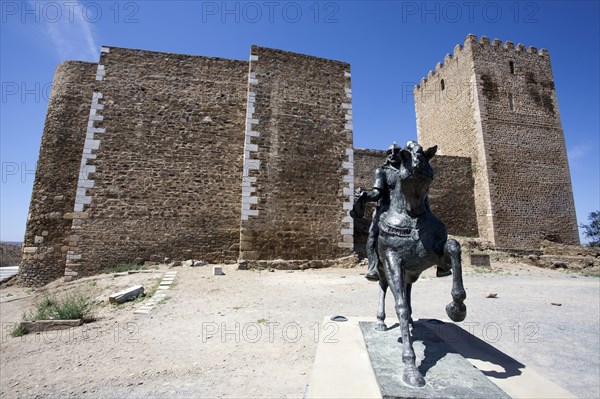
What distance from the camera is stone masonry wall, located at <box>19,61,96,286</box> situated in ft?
31.0

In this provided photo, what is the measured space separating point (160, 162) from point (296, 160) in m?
4.27

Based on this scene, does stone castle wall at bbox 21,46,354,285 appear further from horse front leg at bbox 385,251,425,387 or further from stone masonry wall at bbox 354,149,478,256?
horse front leg at bbox 385,251,425,387

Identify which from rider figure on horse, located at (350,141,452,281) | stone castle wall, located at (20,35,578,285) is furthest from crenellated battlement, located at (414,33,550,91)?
rider figure on horse, located at (350,141,452,281)

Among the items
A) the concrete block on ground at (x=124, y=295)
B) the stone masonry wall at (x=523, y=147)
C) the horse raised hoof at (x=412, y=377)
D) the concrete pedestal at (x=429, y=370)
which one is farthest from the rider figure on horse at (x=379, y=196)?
the stone masonry wall at (x=523, y=147)

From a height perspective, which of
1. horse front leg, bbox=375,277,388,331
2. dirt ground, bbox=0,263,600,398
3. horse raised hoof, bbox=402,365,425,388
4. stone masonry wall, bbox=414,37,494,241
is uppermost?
stone masonry wall, bbox=414,37,494,241

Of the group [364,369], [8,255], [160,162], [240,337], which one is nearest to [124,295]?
[240,337]

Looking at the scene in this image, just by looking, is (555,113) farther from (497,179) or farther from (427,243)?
(427,243)

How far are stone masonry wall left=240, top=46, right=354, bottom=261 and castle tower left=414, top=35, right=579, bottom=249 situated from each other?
9.72 m

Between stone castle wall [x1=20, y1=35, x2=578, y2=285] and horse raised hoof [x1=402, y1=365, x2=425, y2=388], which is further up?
stone castle wall [x1=20, y1=35, x2=578, y2=285]

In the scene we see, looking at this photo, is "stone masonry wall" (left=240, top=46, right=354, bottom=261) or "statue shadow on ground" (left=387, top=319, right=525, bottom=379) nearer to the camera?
"statue shadow on ground" (left=387, top=319, right=525, bottom=379)

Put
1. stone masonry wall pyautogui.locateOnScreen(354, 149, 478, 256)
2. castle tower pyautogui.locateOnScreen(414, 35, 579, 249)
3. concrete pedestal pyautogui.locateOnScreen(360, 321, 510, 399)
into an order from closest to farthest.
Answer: concrete pedestal pyautogui.locateOnScreen(360, 321, 510, 399) → stone masonry wall pyautogui.locateOnScreen(354, 149, 478, 256) → castle tower pyautogui.locateOnScreen(414, 35, 579, 249)

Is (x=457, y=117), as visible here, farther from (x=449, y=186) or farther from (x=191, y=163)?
(x=191, y=163)

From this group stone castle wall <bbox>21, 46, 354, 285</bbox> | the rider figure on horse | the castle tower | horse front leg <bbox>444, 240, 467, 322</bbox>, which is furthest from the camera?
the castle tower

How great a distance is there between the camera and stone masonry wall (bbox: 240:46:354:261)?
994 cm
